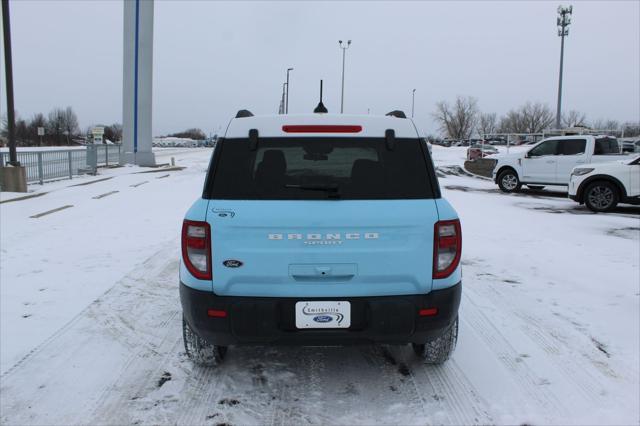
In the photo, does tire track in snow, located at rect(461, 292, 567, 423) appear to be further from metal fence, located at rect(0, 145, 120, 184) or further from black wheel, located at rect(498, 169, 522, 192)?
metal fence, located at rect(0, 145, 120, 184)

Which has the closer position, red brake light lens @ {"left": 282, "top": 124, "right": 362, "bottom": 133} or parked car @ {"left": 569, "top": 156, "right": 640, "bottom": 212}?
red brake light lens @ {"left": 282, "top": 124, "right": 362, "bottom": 133}

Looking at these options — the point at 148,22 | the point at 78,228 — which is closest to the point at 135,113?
the point at 148,22

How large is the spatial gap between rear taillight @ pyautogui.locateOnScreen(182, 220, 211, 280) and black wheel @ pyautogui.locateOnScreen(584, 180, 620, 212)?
1153 centimetres

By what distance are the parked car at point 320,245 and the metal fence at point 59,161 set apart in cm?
1426

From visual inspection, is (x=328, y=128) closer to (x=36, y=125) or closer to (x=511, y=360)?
(x=511, y=360)

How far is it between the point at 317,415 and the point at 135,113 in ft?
82.1

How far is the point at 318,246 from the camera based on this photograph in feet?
9.64

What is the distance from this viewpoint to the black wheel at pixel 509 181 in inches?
651

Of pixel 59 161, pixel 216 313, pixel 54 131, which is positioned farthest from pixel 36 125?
pixel 216 313

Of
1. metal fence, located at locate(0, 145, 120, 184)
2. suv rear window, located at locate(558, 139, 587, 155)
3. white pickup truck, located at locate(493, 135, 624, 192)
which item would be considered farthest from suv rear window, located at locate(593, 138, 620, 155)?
metal fence, located at locate(0, 145, 120, 184)

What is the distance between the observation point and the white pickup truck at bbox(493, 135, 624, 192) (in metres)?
Result: 15.1

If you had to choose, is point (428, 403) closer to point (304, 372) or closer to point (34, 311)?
point (304, 372)

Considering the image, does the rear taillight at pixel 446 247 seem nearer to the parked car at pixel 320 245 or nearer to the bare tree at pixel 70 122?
the parked car at pixel 320 245

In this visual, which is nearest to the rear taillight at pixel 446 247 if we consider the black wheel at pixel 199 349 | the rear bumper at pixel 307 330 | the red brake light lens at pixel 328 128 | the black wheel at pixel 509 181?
the rear bumper at pixel 307 330
